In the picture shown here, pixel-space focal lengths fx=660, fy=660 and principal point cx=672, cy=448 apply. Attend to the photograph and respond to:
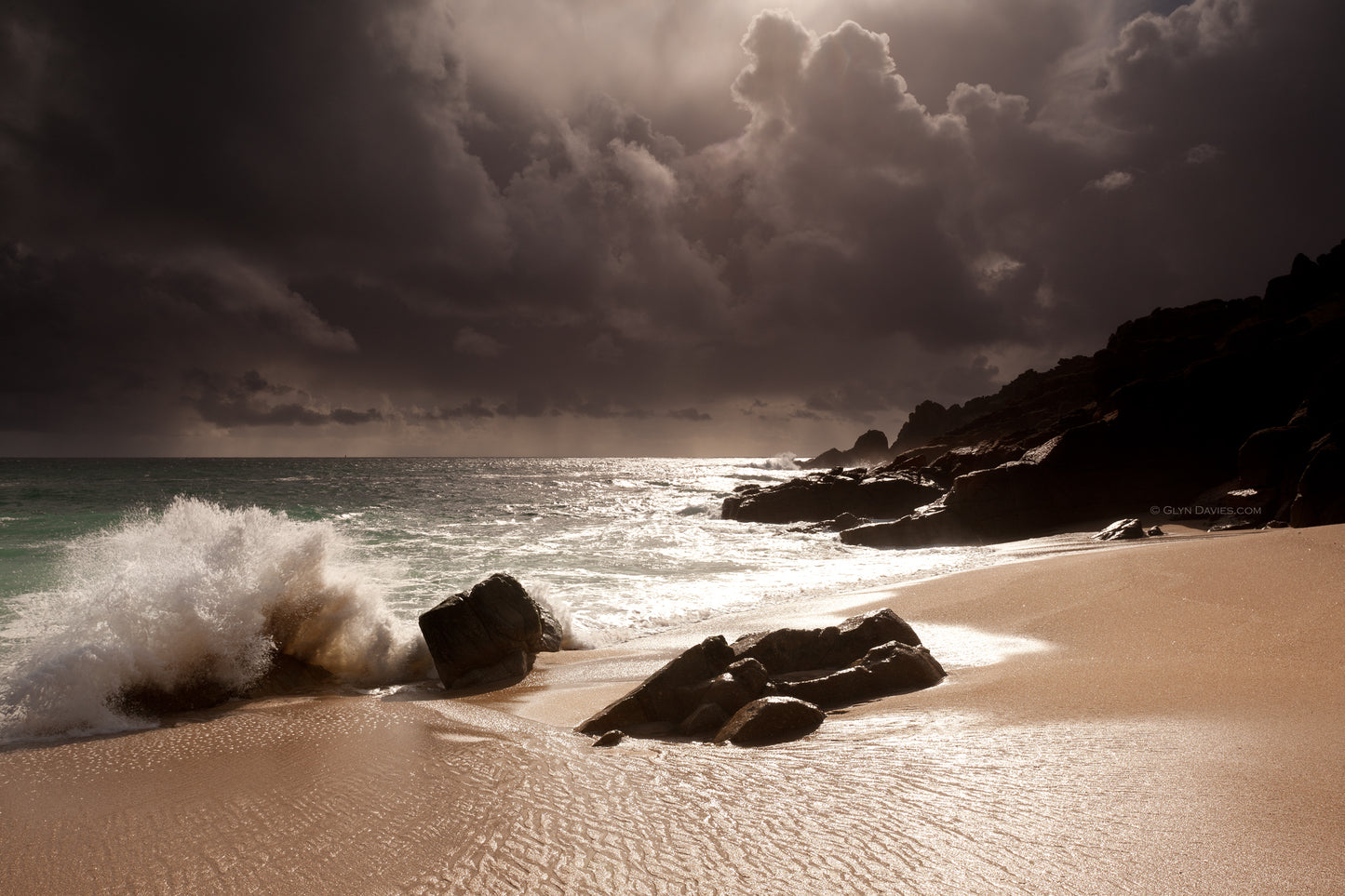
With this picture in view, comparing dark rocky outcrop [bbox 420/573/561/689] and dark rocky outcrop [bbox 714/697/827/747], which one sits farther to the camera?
dark rocky outcrop [bbox 420/573/561/689]

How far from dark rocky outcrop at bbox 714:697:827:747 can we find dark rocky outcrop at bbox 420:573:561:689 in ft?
13.7

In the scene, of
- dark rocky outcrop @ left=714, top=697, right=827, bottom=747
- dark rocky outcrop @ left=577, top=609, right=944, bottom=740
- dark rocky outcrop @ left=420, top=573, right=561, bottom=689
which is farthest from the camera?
dark rocky outcrop @ left=420, top=573, right=561, bottom=689

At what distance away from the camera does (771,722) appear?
4457 mm

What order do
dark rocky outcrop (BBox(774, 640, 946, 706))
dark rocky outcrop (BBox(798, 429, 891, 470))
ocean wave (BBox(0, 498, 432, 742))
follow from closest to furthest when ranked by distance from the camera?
dark rocky outcrop (BBox(774, 640, 946, 706))
ocean wave (BBox(0, 498, 432, 742))
dark rocky outcrop (BBox(798, 429, 891, 470))

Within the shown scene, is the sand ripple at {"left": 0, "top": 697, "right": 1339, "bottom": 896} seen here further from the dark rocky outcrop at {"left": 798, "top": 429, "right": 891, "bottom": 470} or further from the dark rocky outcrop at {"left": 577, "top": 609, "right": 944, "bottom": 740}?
the dark rocky outcrop at {"left": 798, "top": 429, "right": 891, "bottom": 470}

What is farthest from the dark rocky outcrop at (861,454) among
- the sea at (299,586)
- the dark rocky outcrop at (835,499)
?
the sea at (299,586)

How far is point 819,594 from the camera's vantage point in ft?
42.7

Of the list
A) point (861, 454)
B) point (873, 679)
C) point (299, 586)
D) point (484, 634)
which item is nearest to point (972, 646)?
point (873, 679)

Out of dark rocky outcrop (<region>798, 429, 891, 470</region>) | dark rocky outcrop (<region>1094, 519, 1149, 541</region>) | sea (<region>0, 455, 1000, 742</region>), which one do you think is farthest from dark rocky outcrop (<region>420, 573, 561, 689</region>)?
dark rocky outcrop (<region>798, 429, 891, 470</region>)

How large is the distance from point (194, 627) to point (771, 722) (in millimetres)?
6280

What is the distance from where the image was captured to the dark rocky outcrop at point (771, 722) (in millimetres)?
4406

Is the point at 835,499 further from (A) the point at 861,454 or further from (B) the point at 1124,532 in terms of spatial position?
(A) the point at 861,454

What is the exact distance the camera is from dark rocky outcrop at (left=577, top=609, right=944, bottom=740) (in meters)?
5.07

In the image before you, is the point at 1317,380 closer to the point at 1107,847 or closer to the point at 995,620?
the point at 995,620
